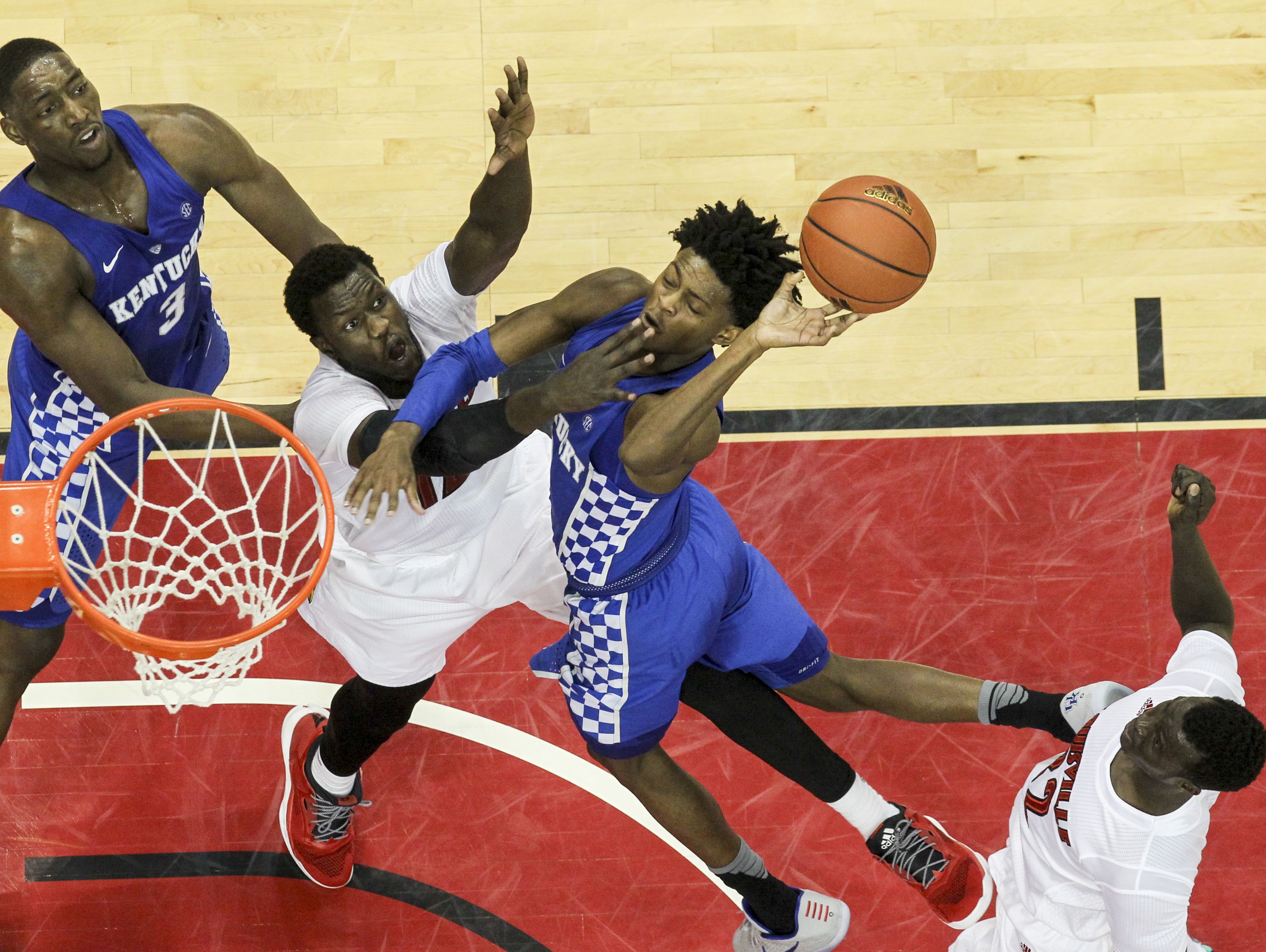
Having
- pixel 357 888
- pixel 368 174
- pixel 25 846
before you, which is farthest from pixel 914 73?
pixel 25 846

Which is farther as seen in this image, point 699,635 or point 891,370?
point 891,370

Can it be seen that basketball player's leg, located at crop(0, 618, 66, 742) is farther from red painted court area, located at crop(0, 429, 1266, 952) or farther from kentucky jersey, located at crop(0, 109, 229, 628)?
red painted court area, located at crop(0, 429, 1266, 952)

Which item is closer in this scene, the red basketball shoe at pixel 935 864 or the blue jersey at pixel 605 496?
the blue jersey at pixel 605 496

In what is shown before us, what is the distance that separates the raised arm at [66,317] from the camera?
3367 millimetres

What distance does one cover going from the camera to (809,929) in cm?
397

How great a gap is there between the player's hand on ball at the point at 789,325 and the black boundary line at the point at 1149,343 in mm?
2355

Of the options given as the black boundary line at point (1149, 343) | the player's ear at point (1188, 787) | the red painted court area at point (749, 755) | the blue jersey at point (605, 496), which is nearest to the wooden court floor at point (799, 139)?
the black boundary line at point (1149, 343)

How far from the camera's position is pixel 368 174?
4984 millimetres

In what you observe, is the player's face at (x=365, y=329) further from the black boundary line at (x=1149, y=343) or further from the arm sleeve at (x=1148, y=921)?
the black boundary line at (x=1149, y=343)

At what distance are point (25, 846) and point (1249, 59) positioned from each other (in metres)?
5.50

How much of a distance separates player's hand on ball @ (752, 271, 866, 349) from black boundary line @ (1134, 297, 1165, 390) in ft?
7.73

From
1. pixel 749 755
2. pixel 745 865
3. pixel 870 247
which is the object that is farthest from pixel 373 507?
pixel 749 755

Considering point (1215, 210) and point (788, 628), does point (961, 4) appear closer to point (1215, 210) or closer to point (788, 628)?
point (1215, 210)

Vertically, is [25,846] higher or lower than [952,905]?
higher
